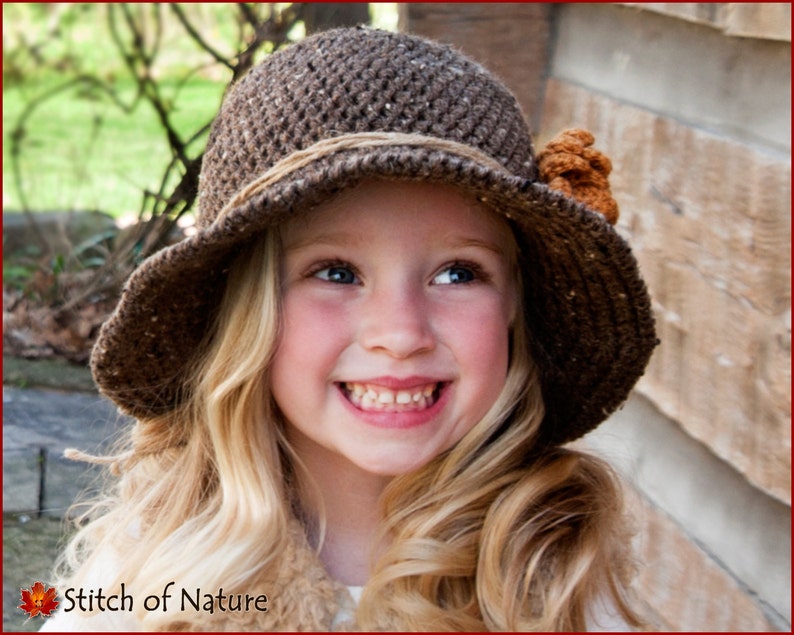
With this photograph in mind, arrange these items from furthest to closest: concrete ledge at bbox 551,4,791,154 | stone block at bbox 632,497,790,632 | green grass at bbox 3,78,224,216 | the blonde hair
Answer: green grass at bbox 3,78,224,216
stone block at bbox 632,497,790,632
concrete ledge at bbox 551,4,791,154
the blonde hair

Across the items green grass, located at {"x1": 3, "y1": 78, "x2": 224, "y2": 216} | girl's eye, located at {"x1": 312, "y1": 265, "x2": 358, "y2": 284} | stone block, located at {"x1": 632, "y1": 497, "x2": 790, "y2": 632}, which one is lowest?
green grass, located at {"x1": 3, "y1": 78, "x2": 224, "y2": 216}

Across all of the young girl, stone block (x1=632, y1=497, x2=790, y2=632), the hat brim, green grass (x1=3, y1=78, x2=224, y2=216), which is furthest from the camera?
green grass (x1=3, y1=78, x2=224, y2=216)

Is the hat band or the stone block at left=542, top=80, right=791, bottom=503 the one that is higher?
the hat band

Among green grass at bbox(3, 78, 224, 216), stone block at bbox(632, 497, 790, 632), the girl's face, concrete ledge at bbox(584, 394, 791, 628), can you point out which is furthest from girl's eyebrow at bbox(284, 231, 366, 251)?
green grass at bbox(3, 78, 224, 216)

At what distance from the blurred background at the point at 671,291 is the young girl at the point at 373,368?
0.96 ft

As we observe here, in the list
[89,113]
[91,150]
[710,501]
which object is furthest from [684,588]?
[89,113]

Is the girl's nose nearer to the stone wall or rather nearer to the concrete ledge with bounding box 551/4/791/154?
the stone wall

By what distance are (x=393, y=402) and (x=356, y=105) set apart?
17.9 inches

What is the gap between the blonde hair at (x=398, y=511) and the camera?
1872mm

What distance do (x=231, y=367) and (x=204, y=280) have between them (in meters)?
0.15

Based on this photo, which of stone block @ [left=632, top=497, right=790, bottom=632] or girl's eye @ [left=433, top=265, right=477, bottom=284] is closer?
girl's eye @ [left=433, top=265, right=477, bottom=284]

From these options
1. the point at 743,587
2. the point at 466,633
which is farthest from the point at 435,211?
the point at 743,587

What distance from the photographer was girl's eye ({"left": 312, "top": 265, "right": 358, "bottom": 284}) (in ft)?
5.90

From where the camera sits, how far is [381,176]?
1637mm
